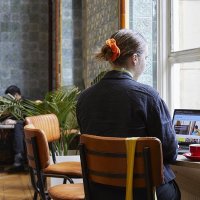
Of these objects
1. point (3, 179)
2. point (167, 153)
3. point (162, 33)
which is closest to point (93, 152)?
point (167, 153)

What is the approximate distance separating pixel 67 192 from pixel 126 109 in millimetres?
819

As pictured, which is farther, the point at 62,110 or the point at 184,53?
the point at 62,110

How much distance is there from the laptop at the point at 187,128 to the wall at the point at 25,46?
17.6 feet

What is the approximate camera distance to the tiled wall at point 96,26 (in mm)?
A: 4739

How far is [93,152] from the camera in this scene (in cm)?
219

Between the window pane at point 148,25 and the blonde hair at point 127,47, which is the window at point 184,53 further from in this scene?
the blonde hair at point 127,47

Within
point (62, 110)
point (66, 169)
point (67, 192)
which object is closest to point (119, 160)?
point (67, 192)

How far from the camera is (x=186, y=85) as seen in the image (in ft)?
12.6

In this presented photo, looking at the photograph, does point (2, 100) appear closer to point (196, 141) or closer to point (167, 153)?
point (196, 141)

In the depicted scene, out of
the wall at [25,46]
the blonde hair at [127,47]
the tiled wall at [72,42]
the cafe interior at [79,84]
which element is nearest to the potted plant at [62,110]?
the cafe interior at [79,84]

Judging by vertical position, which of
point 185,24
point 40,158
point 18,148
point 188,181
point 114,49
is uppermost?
point 185,24

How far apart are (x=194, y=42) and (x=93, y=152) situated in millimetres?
1801

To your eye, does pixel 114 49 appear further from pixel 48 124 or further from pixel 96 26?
pixel 96 26

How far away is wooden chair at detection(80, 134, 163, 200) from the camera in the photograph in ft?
6.76
